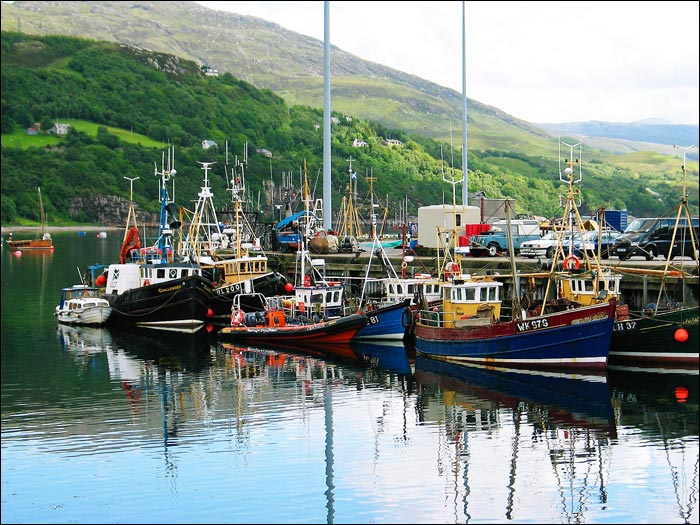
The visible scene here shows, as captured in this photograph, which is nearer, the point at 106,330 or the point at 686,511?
the point at 686,511

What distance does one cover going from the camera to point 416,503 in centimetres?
2972

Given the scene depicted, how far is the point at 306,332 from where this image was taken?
58281mm

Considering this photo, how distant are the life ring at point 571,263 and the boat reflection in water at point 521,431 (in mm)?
6613

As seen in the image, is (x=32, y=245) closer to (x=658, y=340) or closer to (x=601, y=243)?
(x=601, y=243)

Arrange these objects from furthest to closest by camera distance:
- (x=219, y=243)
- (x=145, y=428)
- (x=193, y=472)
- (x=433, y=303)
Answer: (x=219, y=243) < (x=433, y=303) < (x=145, y=428) < (x=193, y=472)

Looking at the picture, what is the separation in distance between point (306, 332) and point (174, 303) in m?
11.8

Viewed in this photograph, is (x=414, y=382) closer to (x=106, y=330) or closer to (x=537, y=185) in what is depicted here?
(x=106, y=330)

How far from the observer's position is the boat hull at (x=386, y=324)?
57.8m

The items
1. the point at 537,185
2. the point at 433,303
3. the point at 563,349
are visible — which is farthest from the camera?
the point at 537,185

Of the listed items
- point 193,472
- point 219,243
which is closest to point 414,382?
point 193,472

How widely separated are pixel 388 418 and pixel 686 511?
13546mm

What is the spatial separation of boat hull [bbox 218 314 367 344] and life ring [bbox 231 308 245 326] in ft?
4.50

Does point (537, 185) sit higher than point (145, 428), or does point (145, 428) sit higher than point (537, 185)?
point (537, 185)

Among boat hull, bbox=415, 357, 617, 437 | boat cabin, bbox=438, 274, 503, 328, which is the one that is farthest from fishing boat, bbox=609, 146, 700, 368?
boat cabin, bbox=438, 274, 503, 328
